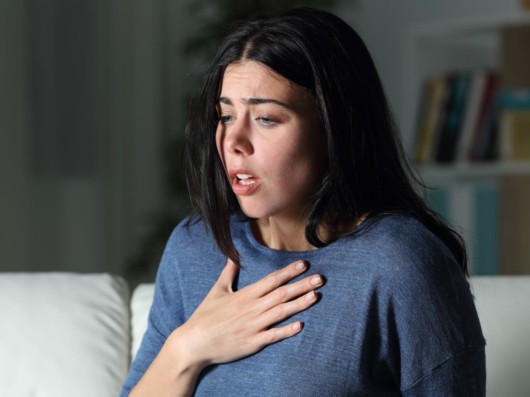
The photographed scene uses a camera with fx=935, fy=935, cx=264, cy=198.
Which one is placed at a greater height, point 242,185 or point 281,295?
point 242,185

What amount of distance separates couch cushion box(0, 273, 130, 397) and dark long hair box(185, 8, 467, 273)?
0.54 metres

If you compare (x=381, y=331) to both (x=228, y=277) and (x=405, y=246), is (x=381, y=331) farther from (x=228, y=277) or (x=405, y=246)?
(x=228, y=277)

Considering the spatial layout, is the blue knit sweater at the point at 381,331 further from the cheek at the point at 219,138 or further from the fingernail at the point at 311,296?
the cheek at the point at 219,138

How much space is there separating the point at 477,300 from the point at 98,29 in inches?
94.4

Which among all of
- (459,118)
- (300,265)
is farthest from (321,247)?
(459,118)

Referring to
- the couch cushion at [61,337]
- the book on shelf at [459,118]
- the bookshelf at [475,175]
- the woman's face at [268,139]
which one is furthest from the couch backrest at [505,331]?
the book on shelf at [459,118]

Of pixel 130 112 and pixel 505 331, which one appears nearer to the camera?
pixel 505 331

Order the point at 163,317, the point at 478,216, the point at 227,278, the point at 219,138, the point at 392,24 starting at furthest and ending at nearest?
1. the point at 392,24
2. the point at 478,216
3. the point at 163,317
4. the point at 227,278
5. the point at 219,138

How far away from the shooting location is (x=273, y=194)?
131 centimetres

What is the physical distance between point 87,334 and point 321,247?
2.04ft

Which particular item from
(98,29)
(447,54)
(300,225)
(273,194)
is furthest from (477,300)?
(98,29)

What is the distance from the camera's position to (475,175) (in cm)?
331

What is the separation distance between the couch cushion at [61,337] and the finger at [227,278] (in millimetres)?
420

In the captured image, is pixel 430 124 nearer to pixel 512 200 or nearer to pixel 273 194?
pixel 512 200
